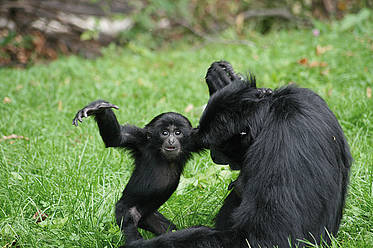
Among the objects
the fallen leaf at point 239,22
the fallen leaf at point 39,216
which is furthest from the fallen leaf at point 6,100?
the fallen leaf at point 239,22

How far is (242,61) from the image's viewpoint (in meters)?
9.38

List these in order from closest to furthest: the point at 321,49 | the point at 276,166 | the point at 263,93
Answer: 1. the point at 276,166
2. the point at 263,93
3. the point at 321,49

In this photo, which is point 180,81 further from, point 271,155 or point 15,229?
point 271,155

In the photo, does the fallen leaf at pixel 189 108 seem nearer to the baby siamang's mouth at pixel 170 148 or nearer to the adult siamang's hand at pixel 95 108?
the baby siamang's mouth at pixel 170 148

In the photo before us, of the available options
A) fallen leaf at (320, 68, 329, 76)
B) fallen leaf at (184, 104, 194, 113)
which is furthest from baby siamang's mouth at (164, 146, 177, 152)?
fallen leaf at (320, 68, 329, 76)

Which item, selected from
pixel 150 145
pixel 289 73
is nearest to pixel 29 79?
pixel 289 73

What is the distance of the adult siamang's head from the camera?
2963mm

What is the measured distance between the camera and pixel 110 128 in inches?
144

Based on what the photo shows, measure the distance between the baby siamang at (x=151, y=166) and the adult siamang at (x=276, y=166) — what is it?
0.88 metres

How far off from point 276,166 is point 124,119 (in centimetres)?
392

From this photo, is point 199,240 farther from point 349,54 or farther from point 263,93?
point 349,54

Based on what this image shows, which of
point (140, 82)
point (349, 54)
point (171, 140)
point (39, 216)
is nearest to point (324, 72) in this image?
point (349, 54)

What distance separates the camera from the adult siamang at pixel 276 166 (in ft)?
8.88

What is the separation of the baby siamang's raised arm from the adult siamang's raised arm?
0.79 meters
